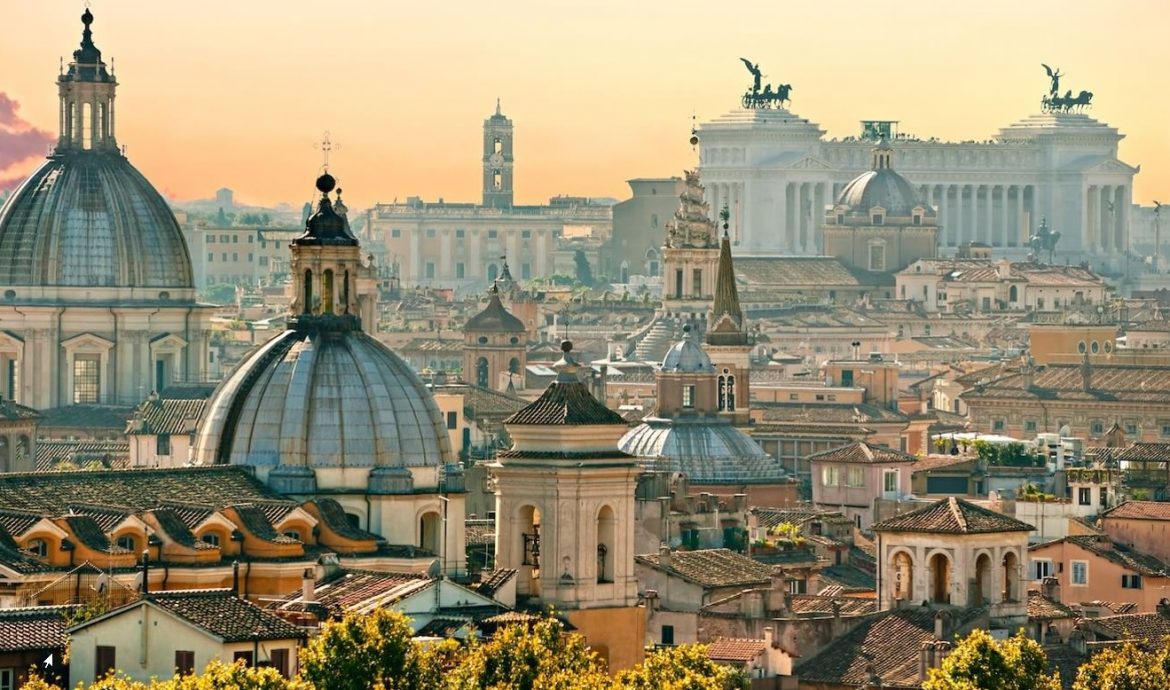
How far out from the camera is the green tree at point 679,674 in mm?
62969

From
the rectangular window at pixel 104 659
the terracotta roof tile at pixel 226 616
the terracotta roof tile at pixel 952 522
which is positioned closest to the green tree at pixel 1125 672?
the terracotta roof tile at pixel 952 522

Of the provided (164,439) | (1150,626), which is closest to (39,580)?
(1150,626)

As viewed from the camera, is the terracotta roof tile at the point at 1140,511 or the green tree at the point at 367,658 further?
the terracotta roof tile at the point at 1140,511

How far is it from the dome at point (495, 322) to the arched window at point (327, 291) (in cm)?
7501

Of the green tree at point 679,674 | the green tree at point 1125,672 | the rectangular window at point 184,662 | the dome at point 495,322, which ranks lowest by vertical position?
the green tree at point 1125,672

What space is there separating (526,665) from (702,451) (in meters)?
49.1

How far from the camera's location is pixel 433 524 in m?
75.2

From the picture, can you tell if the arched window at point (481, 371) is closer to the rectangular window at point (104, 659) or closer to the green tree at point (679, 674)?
the green tree at point (679, 674)

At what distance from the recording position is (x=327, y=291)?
254 ft

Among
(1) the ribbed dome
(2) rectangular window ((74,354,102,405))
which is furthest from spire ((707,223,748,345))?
(2) rectangular window ((74,354,102,405))

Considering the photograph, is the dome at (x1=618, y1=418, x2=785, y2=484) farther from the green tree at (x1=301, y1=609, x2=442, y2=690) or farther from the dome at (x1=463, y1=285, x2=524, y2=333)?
the green tree at (x1=301, y1=609, x2=442, y2=690)

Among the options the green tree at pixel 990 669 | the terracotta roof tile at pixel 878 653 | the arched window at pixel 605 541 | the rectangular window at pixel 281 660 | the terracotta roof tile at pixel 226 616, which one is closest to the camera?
the terracotta roof tile at pixel 226 616

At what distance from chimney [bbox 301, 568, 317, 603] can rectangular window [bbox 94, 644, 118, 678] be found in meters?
6.16

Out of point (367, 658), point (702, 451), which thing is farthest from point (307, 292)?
point (702, 451)
